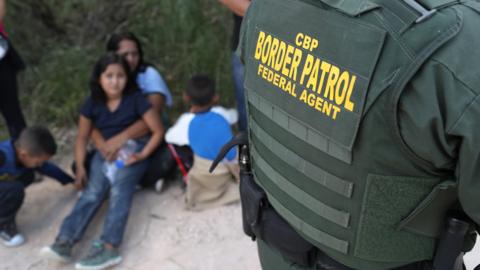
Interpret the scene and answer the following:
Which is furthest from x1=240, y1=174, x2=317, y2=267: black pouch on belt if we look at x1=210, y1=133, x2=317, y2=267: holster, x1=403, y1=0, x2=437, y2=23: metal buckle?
x1=403, y1=0, x2=437, y2=23: metal buckle

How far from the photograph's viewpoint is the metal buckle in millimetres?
1021

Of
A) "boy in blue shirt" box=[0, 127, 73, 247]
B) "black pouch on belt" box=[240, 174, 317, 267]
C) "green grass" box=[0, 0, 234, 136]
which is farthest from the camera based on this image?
"green grass" box=[0, 0, 234, 136]

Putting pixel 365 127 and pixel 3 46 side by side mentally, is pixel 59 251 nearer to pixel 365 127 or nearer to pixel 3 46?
pixel 3 46

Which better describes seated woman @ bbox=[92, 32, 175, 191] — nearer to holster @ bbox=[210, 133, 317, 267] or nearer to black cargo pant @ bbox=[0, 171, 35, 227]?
black cargo pant @ bbox=[0, 171, 35, 227]

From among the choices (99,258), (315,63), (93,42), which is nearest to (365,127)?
(315,63)

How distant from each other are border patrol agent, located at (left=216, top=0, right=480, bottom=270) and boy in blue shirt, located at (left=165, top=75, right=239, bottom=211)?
5.04 ft

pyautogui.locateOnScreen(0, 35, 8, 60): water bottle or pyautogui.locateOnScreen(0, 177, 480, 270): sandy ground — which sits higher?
pyautogui.locateOnScreen(0, 35, 8, 60): water bottle

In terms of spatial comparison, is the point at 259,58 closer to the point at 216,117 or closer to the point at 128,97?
the point at 216,117

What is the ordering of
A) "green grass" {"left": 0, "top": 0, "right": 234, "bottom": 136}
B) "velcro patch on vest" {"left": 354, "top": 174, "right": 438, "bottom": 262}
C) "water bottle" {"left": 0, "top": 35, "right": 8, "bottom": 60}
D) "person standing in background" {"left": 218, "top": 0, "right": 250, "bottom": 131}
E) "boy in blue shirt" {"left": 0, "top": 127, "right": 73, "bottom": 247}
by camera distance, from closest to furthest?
"velcro patch on vest" {"left": 354, "top": 174, "right": 438, "bottom": 262} < "person standing in background" {"left": 218, "top": 0, "right": 250, "bottom": 131} < "boy in blue shirt" {"left": 0, "top": 127, "right": 73, "bottom": 247} < "water bottle" {"left": 0, "top": 35, "right": 8, "bottom": 60} < "green grass" {"left": 0, "top": 0, "right": 234, "bottom": 136}

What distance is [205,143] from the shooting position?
307 cm

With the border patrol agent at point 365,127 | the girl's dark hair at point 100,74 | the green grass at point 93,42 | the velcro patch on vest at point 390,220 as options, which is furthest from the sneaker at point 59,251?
the velcro patch on vest at point 390,220

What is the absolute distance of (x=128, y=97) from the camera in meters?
3.24

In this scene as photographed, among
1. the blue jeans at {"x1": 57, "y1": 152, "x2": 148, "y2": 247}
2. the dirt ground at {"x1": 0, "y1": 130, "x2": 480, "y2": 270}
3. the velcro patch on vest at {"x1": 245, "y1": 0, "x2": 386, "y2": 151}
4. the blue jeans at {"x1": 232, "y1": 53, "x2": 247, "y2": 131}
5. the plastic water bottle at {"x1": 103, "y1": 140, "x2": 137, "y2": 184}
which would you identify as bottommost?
the dirt ground at {"x1": 0, "y1": 130, "x2": 480, "y2": 270}

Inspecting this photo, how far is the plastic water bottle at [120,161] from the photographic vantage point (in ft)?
10.3
